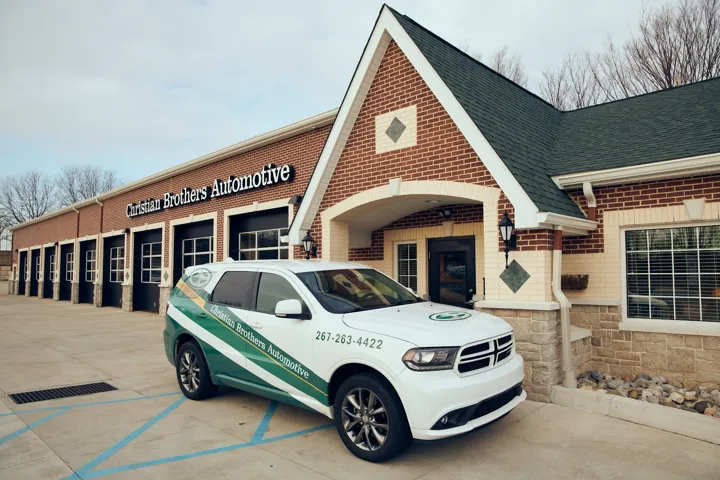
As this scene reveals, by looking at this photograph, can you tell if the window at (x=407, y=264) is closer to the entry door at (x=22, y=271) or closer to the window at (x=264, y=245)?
the window at (x=264, y=245)

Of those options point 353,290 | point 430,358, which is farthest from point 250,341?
point 430,358

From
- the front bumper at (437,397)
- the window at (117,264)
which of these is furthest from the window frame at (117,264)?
the front bumper at (437,397)

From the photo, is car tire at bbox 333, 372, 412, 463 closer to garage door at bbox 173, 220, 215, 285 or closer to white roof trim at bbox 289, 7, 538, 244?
white roof trim at bbox 289, 7, 538, 244

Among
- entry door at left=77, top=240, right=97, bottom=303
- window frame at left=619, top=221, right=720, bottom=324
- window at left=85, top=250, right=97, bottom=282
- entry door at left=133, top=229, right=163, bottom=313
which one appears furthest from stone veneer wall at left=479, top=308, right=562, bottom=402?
entry door at left=77, top=240, right=97, bottom=303

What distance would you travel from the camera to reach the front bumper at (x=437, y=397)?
13.6 feet

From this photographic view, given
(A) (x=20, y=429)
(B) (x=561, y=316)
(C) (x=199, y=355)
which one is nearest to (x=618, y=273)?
(B) (x=561, y=316)

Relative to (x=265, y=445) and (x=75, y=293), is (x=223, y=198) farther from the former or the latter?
(x=75, y=293)

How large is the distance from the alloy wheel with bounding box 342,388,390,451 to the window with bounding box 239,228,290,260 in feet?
26.4

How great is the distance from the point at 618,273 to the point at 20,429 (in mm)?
7933

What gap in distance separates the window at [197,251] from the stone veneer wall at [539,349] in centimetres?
1140

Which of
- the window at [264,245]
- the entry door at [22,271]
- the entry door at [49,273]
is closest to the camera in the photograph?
the window at [264,245]

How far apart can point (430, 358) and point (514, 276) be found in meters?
2.93

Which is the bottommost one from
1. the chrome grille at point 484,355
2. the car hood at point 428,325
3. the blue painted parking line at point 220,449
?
the blue painted parking line at point 220,449

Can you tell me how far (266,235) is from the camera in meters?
13.6
